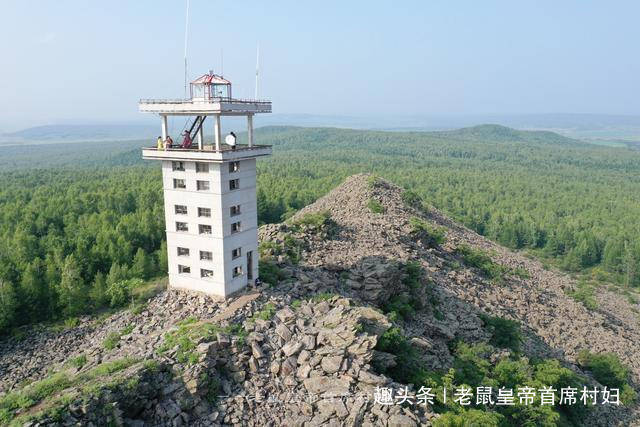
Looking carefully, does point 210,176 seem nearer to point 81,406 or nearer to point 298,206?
point 81,406

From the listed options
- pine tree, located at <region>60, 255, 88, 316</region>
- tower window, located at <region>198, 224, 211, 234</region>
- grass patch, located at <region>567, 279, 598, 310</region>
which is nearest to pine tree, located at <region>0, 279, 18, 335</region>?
pine tree, located at <region>60, 255, 88, 316</region>

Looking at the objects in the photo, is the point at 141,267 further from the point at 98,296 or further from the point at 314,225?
the point at 314,225

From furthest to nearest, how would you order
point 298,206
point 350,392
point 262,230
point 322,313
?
1. point 298,206
2. point 262,230
3. point 322,313
4. point 350,392

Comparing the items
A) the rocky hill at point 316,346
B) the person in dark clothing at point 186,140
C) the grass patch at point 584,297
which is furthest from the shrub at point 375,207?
the person in dark clothing at point 186,140

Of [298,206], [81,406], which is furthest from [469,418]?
[298,206]

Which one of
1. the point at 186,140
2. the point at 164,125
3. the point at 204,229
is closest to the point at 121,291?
the point at 204,229

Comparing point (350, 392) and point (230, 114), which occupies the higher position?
point (230, 114)
